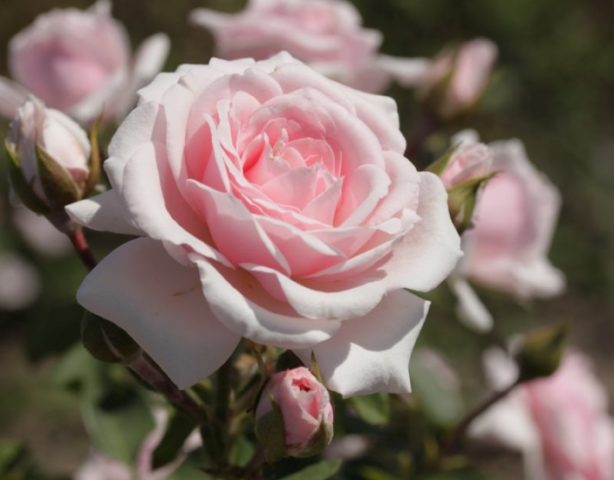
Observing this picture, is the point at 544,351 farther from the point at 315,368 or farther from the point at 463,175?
the point at 315,368

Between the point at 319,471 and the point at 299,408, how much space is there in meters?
0.13

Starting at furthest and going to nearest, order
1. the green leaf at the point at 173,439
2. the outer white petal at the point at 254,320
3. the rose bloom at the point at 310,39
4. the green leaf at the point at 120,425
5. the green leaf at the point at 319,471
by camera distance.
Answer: the rose bloom at the point at 310,39
the green leaf at the point at 120,425
the green leaf at the point at 173,439
the green leaf at the point at 319,471
the outer white petal at the point at 254,320

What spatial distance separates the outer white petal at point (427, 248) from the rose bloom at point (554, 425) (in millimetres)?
665

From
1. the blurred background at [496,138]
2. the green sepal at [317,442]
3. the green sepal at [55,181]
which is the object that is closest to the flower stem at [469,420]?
the green sepal at [317,442]

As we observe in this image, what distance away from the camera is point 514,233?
1328 millimetres

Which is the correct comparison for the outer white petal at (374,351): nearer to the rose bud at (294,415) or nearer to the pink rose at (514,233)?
the rose bud at (294,415)

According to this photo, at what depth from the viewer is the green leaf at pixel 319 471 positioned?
79 centimetres

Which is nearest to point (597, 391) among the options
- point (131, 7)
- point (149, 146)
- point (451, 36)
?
point (149, 146)

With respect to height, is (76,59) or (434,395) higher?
(76,59)

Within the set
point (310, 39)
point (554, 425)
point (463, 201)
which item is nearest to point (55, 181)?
point (463, 201)

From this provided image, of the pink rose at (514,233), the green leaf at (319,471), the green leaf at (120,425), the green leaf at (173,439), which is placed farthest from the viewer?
the pink rose at (514,233)

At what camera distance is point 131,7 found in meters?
3.25

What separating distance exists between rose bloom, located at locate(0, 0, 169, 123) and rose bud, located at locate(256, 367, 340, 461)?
1.94ft

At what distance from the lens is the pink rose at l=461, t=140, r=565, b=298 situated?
129cm
